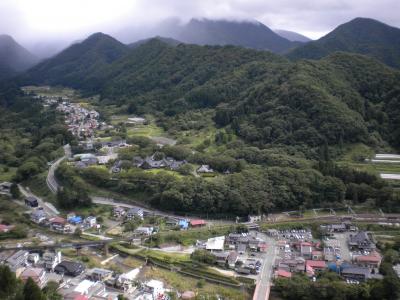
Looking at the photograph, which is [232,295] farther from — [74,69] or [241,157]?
[74,69]

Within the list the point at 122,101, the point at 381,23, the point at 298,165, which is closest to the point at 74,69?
the point at 122,101

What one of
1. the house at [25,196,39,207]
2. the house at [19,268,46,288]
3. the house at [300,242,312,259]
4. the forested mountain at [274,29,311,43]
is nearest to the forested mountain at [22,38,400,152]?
the house at [300,242,312,259]

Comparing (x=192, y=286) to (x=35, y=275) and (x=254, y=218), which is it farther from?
(x=254, y=218)

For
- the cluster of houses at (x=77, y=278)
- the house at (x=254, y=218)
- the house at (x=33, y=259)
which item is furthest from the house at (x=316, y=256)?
the house at (x=33, y=259)

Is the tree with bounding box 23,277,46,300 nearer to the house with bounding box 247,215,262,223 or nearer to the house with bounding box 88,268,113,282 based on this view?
the house with bounding box 88,268,113,282

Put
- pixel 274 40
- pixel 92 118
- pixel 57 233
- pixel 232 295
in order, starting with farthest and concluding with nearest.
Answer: pixel 274 40 < pixel 92 118 < pixel 57 233 < pixel 232 295

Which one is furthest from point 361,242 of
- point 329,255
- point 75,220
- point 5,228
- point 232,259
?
point 5,228

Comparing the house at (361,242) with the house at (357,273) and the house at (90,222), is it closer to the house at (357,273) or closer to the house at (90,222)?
the house at (357,273)
